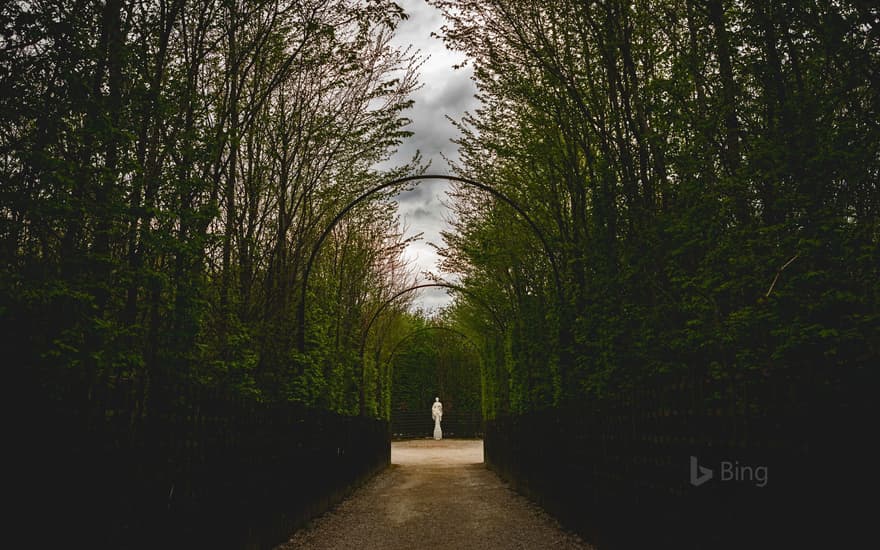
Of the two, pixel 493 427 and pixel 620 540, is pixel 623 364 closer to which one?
pixel 620 540

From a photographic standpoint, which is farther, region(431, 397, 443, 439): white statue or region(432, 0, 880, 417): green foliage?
region(431, 397, 443, 439): white statue

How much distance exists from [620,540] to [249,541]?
12.7ft

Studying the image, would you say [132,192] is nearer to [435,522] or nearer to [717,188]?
[717,188]

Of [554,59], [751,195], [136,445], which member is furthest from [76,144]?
[554,59]

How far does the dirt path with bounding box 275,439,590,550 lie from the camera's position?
289 inches

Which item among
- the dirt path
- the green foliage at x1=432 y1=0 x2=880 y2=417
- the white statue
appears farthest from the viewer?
the white statue

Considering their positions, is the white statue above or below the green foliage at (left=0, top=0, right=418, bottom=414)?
below

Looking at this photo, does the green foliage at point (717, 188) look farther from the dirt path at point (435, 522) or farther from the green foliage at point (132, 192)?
the green foliage at point (132, 192)

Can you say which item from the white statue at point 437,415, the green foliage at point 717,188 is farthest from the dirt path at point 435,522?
the white statue at point 437,415

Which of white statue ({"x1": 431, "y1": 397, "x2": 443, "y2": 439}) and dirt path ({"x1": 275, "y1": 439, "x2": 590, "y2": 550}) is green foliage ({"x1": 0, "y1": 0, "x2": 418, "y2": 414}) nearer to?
dirt path ({"x1": 275, "y1": 439, "x2": 590, "y2": 550})

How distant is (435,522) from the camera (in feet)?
29.3

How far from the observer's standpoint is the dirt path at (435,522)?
24.0ft

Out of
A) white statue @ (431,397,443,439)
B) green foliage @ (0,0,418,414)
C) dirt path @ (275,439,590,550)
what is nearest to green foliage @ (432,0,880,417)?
dirt path @ (275,439,590,550)

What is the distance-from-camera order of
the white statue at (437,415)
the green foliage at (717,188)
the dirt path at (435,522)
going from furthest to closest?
the white statue at (437,415)
the dirt path at (435,522)
the green foliage at (717,188)
